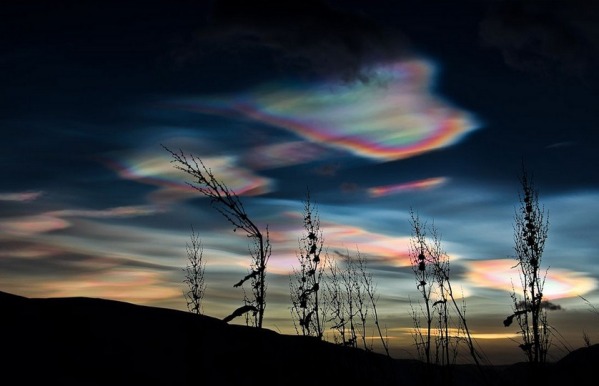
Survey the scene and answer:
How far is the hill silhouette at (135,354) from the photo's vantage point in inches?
209

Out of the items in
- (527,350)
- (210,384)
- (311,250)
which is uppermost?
(311,250)

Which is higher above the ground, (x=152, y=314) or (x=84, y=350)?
(x=152, y=314)

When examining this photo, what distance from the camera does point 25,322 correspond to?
710cm

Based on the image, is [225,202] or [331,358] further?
[331,358]

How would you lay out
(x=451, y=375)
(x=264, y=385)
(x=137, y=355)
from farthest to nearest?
(x=137, y=355), (x=451, y=375), (x=264, y=385)

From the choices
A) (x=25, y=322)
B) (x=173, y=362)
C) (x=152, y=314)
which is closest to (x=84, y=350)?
(x=25, y=322)

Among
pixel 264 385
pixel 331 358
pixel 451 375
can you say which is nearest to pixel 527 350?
pixel 451 375

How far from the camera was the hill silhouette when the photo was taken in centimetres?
531

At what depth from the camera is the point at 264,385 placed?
10.5ft

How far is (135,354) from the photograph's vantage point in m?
7.75

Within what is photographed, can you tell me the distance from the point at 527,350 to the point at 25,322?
5.88 metres

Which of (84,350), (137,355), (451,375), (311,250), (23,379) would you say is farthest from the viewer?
(311,250)

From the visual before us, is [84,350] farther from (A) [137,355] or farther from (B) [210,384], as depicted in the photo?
(B) [210,384]

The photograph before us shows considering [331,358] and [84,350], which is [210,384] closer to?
[84,350]
